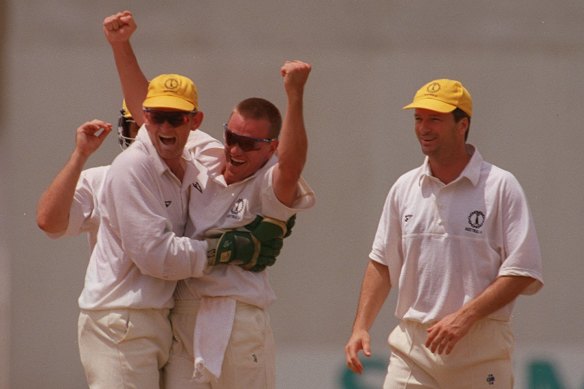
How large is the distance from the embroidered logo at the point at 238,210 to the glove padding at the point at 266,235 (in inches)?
2.1

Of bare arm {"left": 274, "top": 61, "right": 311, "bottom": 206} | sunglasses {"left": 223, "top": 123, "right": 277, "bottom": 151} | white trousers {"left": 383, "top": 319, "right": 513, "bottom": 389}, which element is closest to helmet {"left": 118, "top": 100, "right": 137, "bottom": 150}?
sunglasses {"left": 223, "top": 123, "right": 277, "bottom": 151}

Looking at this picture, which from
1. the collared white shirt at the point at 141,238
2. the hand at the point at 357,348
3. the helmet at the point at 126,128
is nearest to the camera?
the collared white shirt at the point at 141,238

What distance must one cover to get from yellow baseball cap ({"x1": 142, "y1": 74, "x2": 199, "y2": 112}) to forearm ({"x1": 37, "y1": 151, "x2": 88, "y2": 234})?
0.35 m

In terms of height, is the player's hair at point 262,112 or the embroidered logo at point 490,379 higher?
the player's hair at point 262,112

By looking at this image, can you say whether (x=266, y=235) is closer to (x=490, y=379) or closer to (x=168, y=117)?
(x=168, y=117)

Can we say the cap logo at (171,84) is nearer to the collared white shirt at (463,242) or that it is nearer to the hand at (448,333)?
the collared white shirt at (463,242)

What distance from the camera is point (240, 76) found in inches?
303

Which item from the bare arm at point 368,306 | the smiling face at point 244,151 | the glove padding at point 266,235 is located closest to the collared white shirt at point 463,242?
the bare arm at point 368,306

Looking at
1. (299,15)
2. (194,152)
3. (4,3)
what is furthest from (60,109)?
(194,152)

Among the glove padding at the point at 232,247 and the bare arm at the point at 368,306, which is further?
the bare arm at the point at 368,306

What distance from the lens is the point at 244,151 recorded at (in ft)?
17.3

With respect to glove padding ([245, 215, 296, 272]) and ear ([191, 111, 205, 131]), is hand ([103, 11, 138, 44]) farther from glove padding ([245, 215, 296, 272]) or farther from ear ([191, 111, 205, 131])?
glove padding ([245, 215, 296, 272])

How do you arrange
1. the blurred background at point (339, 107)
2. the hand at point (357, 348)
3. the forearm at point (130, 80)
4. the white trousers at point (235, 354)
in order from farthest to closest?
the blurred background at point (339, 107) → the forearm at point (130, 80) → the hand at point (357, 348) → the white trousers at point (235, 354)

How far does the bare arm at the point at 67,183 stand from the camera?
5.26 m
